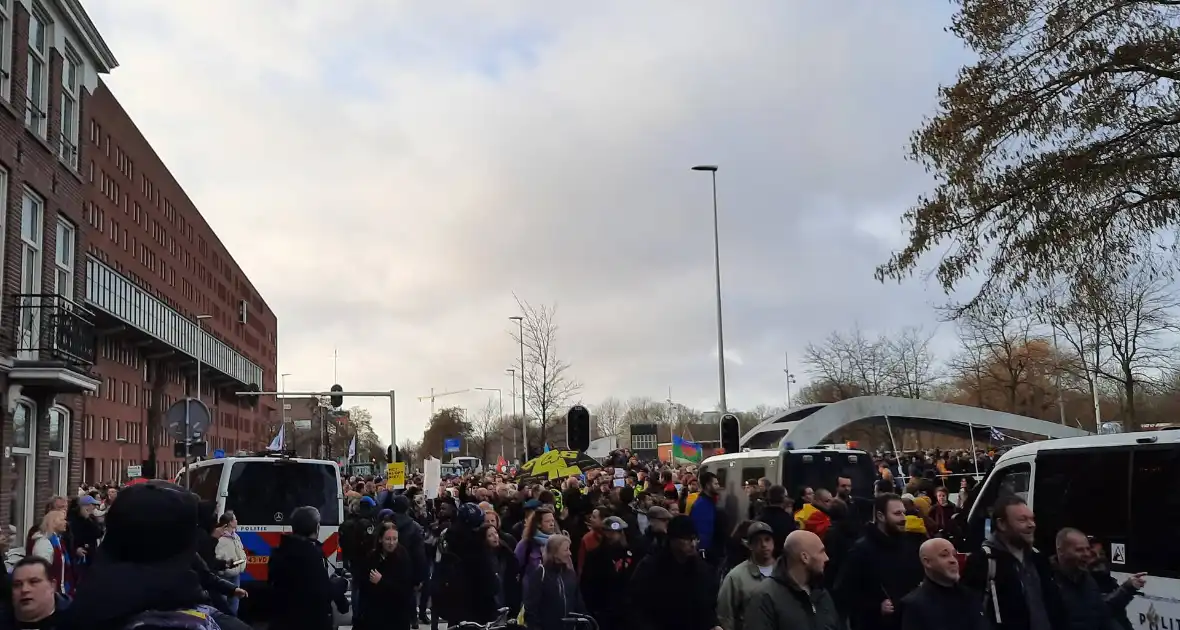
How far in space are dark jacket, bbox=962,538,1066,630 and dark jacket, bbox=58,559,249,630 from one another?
446cm

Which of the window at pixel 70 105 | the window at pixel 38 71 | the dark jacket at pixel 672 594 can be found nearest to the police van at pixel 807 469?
the dark jacket at pixel 672 594

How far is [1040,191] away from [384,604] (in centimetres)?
1139

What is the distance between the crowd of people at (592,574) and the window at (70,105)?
36.1ft

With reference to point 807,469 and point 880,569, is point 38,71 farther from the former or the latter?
point 880,569

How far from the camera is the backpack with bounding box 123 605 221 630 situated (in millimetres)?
2814

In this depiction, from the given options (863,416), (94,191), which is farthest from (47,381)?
(94,191)

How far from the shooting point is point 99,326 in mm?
51312

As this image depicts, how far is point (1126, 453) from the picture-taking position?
8.68 meters

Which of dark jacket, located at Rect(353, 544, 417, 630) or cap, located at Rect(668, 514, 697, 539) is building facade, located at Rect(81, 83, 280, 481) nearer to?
dark jacket, located at Rect(353, 544, 417, 630)

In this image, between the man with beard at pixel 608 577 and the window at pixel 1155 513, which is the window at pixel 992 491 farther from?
the man with beard at pixel 608 577

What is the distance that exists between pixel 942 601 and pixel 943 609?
42 millimetres

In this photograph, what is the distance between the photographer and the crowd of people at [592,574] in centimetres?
297

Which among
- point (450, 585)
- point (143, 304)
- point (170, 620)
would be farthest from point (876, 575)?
point (143, 304)

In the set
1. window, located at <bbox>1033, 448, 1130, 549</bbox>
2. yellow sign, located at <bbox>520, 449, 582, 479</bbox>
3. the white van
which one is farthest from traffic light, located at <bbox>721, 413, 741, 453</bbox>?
window, located at <bbox>1033, 448, 1130, 549</bbox>
